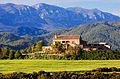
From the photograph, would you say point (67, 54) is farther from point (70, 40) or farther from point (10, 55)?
point (70, 40)

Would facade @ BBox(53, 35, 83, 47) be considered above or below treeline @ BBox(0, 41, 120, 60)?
below

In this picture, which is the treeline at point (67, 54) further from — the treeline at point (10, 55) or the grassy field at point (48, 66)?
the grassy field at point (48, 66)

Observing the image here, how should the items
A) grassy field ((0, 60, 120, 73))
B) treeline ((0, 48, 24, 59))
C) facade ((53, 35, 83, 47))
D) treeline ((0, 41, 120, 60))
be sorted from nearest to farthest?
grassy field ((0, 60, 120, 73)) < treeline ((0, 41, 120, 60)) < treeline ((0, 48, 24, 59)) < facade ((53, 35, 83, 47))

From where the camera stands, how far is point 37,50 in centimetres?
14675

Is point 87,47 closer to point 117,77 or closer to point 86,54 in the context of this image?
point 86,54

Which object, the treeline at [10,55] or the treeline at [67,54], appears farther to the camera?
the treeline at [10,55]

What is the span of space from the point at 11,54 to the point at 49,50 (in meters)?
17.1

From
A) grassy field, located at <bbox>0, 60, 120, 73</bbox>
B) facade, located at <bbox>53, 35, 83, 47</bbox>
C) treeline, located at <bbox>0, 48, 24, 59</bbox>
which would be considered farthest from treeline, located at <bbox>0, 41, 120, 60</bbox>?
grassy field, located at <bbox>0, 60, 120, 73</bbox>

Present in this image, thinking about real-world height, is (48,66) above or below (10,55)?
above

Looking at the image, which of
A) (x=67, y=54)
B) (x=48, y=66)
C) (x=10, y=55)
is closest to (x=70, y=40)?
(x=67, y=54)

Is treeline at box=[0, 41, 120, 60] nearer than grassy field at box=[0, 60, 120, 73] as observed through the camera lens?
No

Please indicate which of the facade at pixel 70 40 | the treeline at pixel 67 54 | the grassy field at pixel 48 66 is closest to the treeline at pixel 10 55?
the treeline at pixel 67 54

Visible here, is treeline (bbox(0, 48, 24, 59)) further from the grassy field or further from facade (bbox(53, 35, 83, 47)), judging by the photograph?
the grassy field

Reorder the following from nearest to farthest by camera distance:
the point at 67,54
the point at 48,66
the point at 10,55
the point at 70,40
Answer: the point at 48,66
the point at 67,54
the point at 10,55
the point at 70,40
